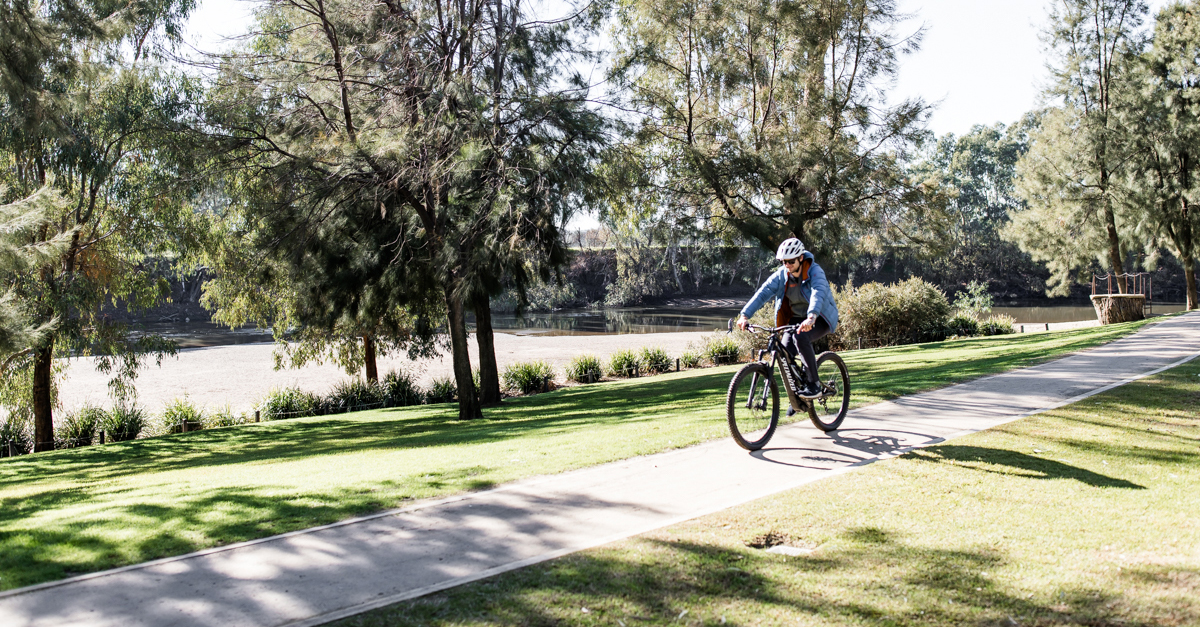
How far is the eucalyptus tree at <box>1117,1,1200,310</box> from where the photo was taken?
96.6ft

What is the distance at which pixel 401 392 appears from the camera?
22641 mm

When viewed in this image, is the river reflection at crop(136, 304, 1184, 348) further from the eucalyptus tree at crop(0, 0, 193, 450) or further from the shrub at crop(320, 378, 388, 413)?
the eucalyptus tree at crop(0, 0, 193, 450)

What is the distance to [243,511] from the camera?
18.6 feet

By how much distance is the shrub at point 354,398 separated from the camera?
2189 cm

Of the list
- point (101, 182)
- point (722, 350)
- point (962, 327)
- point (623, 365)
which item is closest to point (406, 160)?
point (101, 182)

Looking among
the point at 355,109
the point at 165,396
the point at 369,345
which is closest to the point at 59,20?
the point at 355,109

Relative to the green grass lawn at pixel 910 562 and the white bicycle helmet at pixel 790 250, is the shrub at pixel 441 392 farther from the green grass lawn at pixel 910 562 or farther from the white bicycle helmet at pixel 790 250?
the green grass lawn at pixel 910 562

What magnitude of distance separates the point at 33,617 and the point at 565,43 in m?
13.5

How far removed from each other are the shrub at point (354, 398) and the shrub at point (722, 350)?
37.8 feet

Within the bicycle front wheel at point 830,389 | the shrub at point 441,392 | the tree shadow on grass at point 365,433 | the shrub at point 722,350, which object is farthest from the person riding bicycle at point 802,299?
the shrub at point 722,350

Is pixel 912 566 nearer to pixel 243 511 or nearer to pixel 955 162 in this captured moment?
pixel 243 511

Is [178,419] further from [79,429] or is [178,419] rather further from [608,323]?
[608,323]

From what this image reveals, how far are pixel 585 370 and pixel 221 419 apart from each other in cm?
1069

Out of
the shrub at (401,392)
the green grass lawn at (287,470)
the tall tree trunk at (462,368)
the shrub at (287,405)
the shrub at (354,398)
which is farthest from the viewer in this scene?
the shrub at (401,392)
